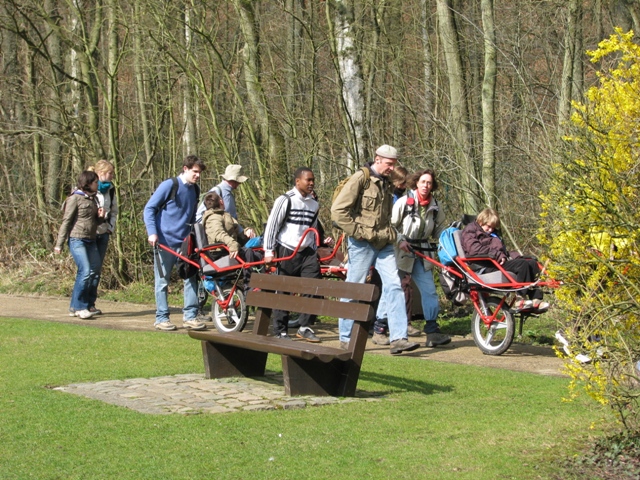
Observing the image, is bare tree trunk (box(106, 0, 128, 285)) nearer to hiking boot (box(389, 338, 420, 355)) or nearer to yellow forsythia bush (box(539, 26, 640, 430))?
hiking boot (box(389, 338, 420, 355))

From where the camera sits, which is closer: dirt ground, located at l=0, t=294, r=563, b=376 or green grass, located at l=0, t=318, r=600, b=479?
green grass, located at l=0, t=318, r=600, b=479

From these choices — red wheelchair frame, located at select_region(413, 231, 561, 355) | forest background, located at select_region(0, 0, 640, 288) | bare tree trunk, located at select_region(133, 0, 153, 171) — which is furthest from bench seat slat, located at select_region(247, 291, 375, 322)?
bare tree trunk, located at select_region(133, 0, 153, 171)

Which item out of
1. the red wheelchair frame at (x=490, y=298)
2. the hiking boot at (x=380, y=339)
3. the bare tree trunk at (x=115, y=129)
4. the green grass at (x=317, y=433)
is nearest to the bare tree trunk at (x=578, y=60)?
the red wheelchair frame at (x=490, y=298)

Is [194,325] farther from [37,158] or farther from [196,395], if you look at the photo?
[37,158]

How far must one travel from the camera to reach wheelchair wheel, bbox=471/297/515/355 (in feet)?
34.0

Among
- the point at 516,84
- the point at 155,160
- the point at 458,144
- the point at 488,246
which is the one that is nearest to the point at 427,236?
the point at 488,246

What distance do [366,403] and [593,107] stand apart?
9.73ft

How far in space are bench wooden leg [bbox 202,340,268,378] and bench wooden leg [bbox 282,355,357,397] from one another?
39.2 inches

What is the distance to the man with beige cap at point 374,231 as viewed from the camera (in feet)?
33.6

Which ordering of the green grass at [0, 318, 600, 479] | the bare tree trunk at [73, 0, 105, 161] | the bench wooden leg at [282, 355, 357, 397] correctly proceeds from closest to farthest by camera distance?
the green grass at [0, 318, 600, 479] < the bench wooden leg at [282, 355, 357, 397] < the bare tree trunk at [73, 0, 105, 161]

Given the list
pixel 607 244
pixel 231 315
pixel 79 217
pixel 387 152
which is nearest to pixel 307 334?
pixel 231 315

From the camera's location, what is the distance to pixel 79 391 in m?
7.94

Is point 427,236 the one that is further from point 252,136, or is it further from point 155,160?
point 155,160

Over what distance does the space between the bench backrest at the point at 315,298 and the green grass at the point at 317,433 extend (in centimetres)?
76
